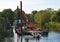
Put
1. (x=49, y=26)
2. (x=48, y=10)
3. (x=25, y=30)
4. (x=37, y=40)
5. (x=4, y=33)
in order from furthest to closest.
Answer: (x=48, y=10), (x=49, y=26), (x=25, y=30), (x=4, y=33), (x=37, y=40)

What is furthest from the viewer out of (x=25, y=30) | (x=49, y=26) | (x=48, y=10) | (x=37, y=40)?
(x=48, y=10)

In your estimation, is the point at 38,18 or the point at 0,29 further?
the point at 38,18

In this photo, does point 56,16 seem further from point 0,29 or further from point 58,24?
point 0,29

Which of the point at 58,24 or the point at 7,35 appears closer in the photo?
the point at 7,35

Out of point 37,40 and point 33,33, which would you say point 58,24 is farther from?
point 37,40

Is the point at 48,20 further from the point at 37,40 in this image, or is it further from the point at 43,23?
the point at 37,40

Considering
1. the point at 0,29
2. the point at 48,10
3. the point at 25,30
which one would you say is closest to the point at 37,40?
the point at 0,29

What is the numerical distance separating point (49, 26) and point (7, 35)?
25.3 meters

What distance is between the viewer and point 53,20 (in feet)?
209

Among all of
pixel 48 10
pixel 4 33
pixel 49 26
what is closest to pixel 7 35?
pixel 4 33

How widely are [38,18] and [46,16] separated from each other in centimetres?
165

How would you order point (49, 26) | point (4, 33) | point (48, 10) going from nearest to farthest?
point (4, 33) → point (49, 26) → point (48, 10)

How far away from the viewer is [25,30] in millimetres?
40562

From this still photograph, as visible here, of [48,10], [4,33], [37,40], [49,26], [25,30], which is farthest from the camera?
[48,10]
